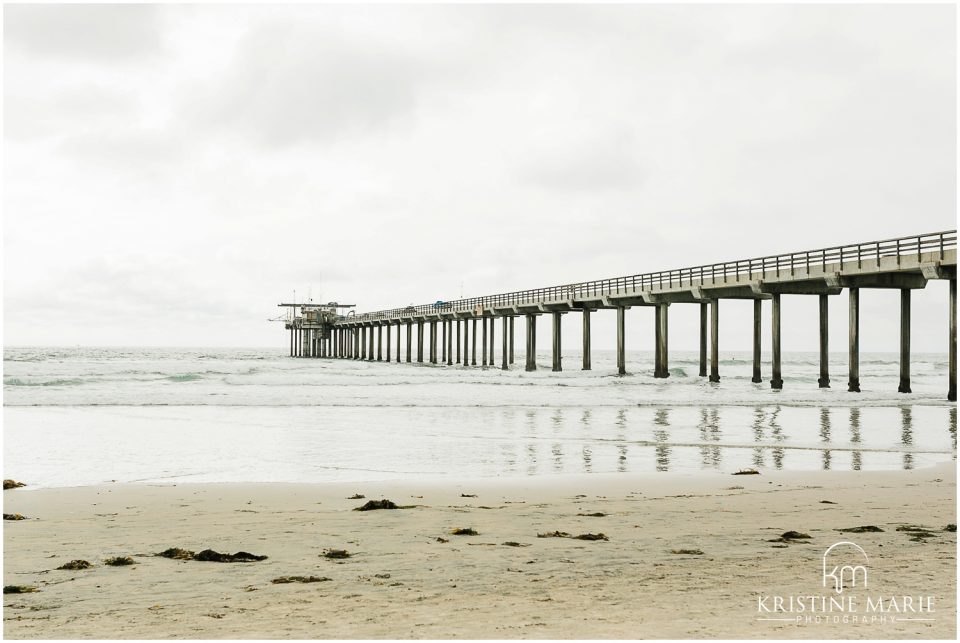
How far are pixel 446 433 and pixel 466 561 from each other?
1026 cm

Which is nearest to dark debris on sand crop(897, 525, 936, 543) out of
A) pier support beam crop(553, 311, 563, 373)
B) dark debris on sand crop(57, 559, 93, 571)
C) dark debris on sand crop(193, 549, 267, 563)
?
dark debris on sand crop(193, 549, 267, 563)

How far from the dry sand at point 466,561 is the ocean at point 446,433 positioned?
6.04ft

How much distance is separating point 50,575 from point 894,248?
2394 centimetres

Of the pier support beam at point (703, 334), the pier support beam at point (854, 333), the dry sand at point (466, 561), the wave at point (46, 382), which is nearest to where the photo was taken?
the dry sand at point (466, 561)

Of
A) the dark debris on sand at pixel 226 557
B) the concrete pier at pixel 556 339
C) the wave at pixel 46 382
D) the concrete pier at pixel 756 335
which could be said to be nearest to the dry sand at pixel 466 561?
the dark debris on sand at pixel 226 557

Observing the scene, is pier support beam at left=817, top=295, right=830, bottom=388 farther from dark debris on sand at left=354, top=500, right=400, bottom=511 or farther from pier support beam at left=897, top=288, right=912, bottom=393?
dark debris on sand at left=354, top=500, right=400, bottom=511

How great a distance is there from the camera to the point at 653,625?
4.08 metres

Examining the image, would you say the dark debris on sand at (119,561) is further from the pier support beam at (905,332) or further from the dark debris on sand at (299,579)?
the pier support beam at (905,332)

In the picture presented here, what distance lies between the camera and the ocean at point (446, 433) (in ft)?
36.5

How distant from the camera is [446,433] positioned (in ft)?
51.9

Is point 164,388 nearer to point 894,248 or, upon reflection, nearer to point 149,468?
point 149,468

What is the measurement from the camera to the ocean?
36.5 ft

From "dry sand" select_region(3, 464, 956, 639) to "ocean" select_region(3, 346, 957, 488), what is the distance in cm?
184

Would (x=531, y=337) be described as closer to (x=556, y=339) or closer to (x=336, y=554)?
(x=556, y=339)
